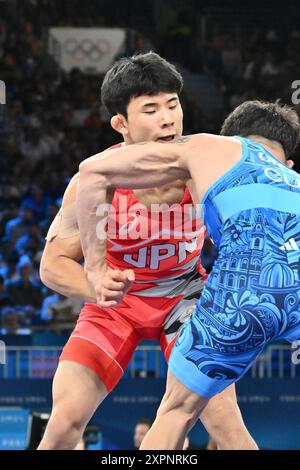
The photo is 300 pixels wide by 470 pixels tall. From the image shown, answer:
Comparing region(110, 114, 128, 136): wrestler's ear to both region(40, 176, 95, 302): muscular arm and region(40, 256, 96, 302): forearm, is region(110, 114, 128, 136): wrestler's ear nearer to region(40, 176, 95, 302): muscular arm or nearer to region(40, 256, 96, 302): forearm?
region(40, 176, 95, 302): muscular arm

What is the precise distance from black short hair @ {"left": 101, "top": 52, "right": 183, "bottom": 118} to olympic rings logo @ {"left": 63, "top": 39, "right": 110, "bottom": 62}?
9779mm

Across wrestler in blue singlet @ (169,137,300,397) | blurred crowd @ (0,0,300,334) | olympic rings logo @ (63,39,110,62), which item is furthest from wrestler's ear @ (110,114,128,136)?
olympic rings logo @ (63,39,110,62)

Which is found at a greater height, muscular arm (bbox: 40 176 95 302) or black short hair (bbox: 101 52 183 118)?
black short hair (bbox: 101 52 183 118)

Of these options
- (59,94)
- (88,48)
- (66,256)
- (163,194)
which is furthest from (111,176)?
(88,48)

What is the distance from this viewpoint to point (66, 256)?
3.99m

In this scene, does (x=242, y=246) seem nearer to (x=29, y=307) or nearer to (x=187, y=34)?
(x=29, y=307)

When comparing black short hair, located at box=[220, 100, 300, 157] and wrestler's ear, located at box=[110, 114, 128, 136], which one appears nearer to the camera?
black short hair, located at box=[220, 100, 300, 157]

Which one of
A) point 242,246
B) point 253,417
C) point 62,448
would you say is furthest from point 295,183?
point 253,417

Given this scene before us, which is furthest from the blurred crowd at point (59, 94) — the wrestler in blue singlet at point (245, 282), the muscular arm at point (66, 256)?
the wrestler in blue singlet at point (245, 282)

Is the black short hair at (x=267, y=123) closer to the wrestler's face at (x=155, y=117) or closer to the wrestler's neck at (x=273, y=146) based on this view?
the wrestler's neck at (x=273, y=146)

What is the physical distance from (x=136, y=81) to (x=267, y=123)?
0.62 meters

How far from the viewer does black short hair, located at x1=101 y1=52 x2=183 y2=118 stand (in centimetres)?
377

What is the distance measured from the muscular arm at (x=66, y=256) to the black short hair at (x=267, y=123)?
2.44ft

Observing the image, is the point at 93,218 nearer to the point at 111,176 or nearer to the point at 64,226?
the point at 111,176
